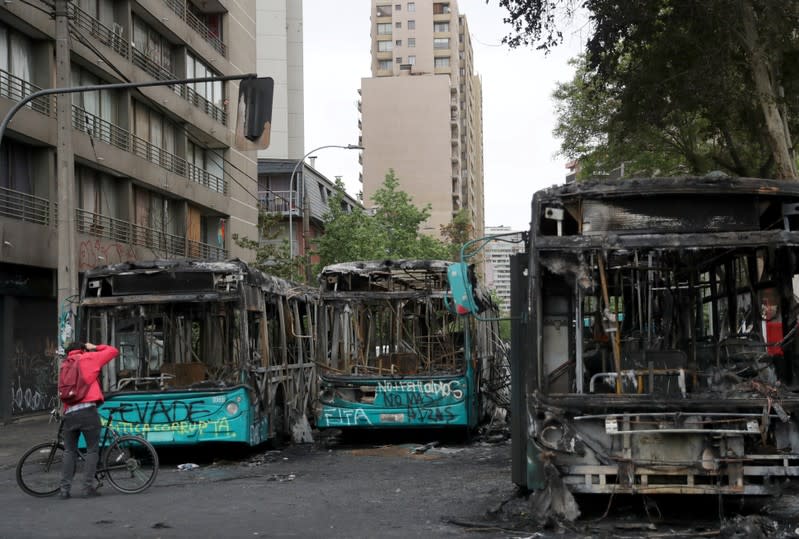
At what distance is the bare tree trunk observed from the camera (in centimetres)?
1733

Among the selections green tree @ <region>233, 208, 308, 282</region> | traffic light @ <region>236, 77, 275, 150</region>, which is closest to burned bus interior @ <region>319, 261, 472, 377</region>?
traffic light @ <region>236, 77, 275, 150</region>

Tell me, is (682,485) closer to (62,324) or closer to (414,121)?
(62,324)

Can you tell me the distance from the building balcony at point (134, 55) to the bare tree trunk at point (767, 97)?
14939 mm

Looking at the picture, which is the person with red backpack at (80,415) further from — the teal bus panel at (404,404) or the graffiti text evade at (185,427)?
the teal bus panel at (404,404)

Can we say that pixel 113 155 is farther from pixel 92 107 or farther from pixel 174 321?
pixel 174 321

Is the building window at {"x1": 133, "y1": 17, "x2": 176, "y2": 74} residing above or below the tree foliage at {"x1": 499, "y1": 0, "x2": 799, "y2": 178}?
above

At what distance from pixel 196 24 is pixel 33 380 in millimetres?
16712

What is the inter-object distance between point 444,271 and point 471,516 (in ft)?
26.1

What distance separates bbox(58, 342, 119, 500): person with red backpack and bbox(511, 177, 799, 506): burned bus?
15.1ft

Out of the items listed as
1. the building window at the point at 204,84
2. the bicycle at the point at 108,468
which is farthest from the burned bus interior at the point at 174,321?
the building window at the point at 204,84

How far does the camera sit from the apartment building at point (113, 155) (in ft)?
81.1

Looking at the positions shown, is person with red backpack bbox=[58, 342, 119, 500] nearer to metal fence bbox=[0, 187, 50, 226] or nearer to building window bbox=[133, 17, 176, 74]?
metal fence bbox=[0, 187, 50, 226]

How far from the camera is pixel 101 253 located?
28875mm

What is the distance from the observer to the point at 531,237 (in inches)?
346
